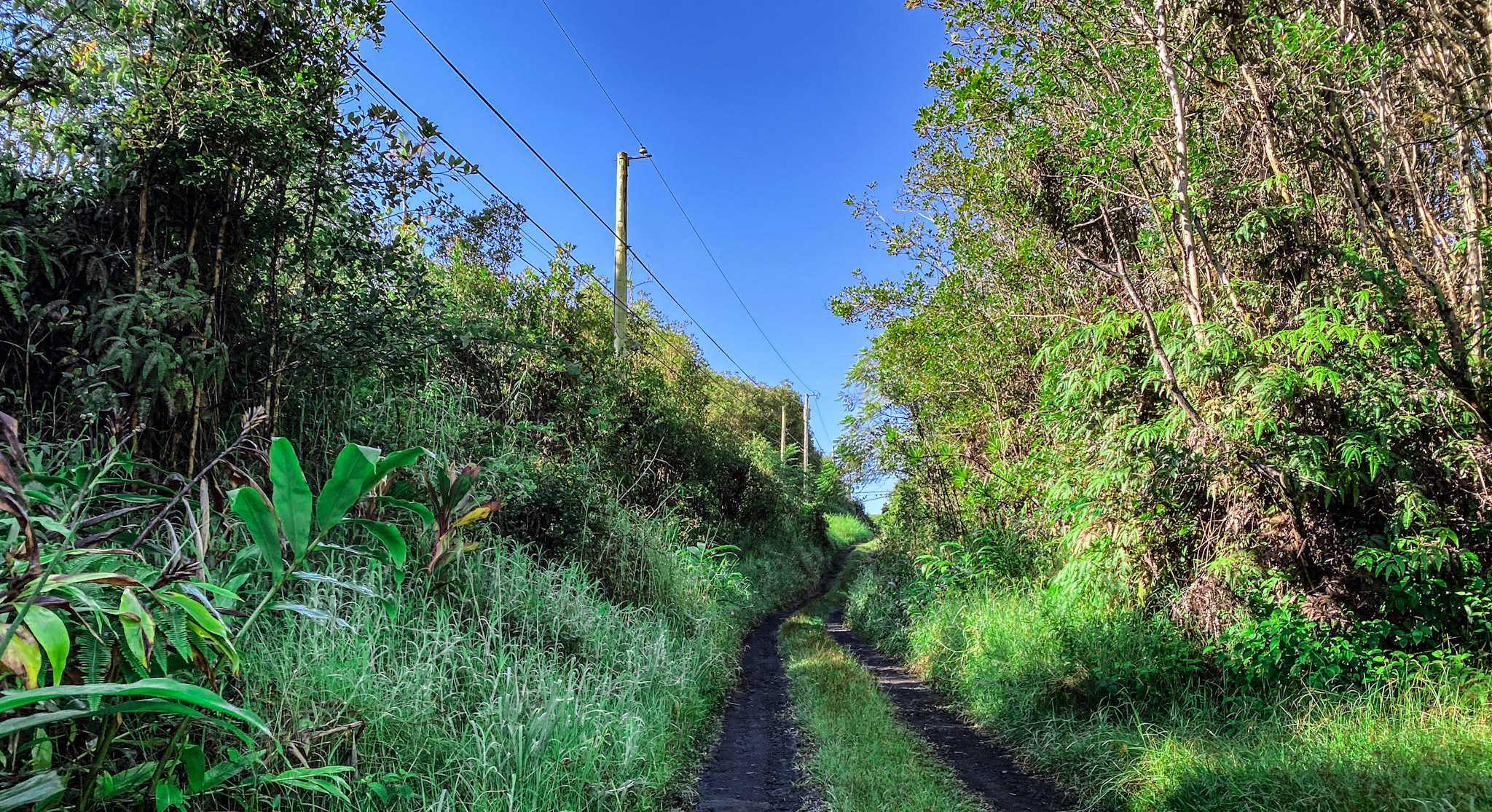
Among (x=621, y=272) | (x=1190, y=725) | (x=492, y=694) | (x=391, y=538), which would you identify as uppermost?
(x=621, y=272)

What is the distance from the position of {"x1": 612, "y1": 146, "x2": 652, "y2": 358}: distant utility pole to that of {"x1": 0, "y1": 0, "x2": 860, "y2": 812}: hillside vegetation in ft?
15.6

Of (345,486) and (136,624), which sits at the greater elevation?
(345,486)

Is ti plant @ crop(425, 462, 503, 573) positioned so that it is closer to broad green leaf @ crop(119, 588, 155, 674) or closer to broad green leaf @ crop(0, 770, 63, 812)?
broad green leaf @ crop(119, 588, 155, 674)

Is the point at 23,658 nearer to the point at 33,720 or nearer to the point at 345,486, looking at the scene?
the point at 33,720

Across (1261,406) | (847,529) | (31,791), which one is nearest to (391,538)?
(31,791)

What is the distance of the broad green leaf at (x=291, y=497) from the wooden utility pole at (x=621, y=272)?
859 centimetres

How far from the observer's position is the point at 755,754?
5.15 meters

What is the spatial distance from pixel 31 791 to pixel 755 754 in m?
4.50

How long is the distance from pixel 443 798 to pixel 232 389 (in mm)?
2675

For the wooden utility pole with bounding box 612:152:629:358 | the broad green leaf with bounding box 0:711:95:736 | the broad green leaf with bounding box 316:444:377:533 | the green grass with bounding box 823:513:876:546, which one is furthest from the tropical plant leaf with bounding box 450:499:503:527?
the green grass with bounding box 823:513:876:546

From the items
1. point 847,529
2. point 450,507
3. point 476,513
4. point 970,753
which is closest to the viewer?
point 476,513

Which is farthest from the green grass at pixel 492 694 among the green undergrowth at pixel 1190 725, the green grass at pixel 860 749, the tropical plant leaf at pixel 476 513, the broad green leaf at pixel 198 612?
the green undergrowth at pixel 1190 725

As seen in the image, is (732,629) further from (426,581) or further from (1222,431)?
(1222,431)

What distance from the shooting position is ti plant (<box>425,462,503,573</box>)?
12.0 feet
